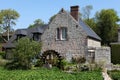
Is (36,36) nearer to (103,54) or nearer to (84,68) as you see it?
(103,54)

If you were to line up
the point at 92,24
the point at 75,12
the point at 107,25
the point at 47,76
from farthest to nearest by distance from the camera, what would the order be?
the point at 92,24
the point at 107,25
the point at 75,12
the point at 47,76

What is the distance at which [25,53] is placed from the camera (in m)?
33.0

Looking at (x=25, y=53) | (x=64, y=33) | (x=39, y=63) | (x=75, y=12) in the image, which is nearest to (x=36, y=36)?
(x=64, y=33)

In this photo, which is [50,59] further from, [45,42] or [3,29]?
[3,29]

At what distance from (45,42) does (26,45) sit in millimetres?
6853

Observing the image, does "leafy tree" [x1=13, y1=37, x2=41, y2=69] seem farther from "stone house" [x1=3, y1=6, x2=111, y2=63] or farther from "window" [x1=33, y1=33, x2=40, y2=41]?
"window" [x1=33, y1=33, x2=40, y2=41]

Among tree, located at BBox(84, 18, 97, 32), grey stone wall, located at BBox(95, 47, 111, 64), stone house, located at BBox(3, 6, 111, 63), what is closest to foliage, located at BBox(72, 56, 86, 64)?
stone house, located at BBox(3, 6, 111, 63)

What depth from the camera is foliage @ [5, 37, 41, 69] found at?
108 ft

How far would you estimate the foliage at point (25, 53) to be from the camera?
32.9m

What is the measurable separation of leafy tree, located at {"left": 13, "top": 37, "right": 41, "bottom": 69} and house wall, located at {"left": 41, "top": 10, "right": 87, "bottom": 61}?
5507 millimetres

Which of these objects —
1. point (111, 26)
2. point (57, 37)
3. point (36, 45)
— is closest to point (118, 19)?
point (111, 26)

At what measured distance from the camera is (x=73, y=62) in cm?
3697

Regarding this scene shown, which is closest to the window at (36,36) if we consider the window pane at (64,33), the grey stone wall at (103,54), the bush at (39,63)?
the window pane at (64,33)

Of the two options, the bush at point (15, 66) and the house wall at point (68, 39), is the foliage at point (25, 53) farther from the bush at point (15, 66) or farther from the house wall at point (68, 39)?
the house wall at point (68, 39)
